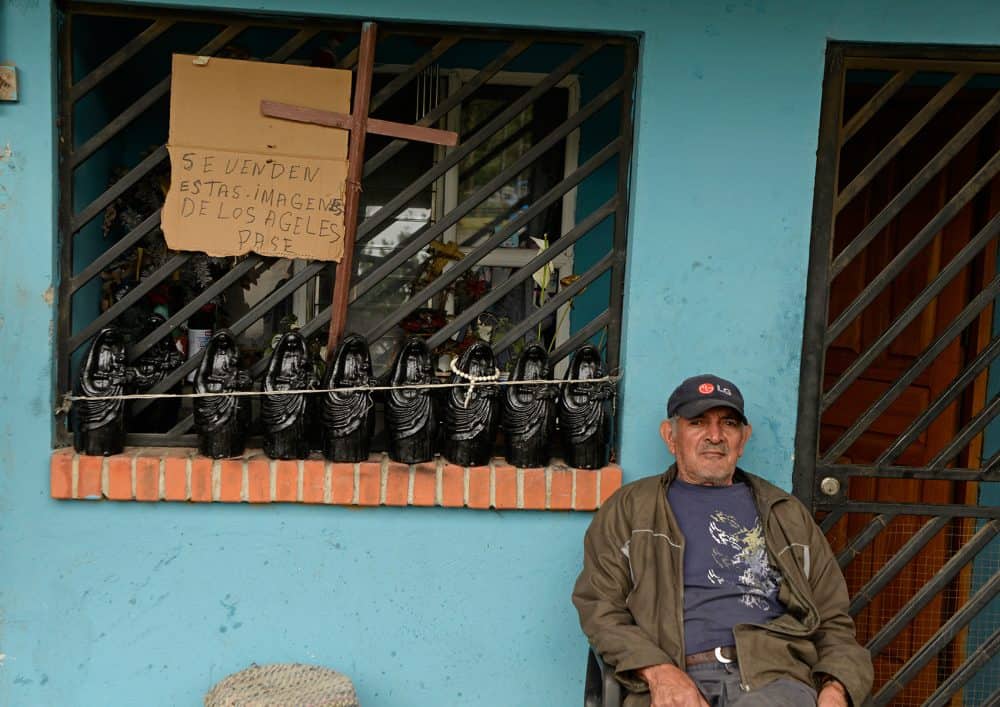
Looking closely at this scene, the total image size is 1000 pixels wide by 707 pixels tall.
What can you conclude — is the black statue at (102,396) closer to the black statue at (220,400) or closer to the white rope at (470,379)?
the black statue at (220,400)

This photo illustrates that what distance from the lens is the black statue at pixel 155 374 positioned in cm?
271

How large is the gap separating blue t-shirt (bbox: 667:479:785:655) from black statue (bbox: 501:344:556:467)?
0.40 m

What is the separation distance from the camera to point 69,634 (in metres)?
2.61

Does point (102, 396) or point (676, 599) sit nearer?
point (676, 599)

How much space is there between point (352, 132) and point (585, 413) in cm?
101

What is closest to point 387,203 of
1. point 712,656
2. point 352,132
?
point 352,132

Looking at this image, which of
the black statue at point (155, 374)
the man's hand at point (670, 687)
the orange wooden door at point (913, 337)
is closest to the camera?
the man's hand at point (670, 687)

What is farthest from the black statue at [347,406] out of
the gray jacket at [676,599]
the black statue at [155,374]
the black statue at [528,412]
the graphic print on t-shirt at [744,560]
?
the graphic print on t-shirt at [744,560]

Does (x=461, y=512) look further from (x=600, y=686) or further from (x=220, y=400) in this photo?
(x=220, y=400)

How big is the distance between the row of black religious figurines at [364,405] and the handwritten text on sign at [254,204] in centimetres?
27

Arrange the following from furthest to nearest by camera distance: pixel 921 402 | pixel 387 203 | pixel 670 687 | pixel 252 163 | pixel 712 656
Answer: pixel 921 402, pixel 387 203, pixel 252 163, pixel 712 656, pixel 670 687

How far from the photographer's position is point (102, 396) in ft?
8.37

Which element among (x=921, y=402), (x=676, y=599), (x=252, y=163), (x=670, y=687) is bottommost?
(x=670, y=687)

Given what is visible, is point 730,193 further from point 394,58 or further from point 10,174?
point 10,174
